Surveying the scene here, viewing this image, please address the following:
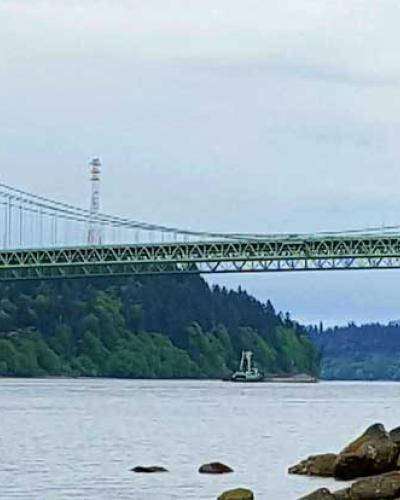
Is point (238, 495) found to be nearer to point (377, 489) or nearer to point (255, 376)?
point (377, 489)

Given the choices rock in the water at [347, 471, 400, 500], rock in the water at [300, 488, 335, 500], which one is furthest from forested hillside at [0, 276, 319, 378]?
rock in the water at [300, 488, 335, 500]

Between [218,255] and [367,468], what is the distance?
166ft

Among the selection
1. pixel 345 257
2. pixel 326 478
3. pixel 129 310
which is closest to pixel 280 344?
pixel 129 310

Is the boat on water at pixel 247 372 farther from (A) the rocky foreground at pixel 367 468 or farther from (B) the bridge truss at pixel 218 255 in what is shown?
(A) the rocky foreground at pixel 367 468

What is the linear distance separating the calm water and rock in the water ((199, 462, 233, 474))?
222mm

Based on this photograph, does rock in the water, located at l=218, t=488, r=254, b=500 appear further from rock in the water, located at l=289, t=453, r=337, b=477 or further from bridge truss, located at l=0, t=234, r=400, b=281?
bridge truss, located at l=0, t=234, r=400, b=281

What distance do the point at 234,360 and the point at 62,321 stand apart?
54.8 feet

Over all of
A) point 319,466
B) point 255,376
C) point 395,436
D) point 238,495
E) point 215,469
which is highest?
point 255,376

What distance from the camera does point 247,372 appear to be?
12988 centimetres

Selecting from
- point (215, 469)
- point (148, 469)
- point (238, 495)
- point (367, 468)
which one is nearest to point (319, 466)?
point (367, 468)

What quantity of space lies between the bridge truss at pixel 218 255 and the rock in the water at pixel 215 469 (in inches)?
1656

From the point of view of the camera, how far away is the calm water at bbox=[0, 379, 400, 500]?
113 ft

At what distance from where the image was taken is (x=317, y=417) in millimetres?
63406

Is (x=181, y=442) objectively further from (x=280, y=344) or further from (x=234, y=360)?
(x=280, y=344)
